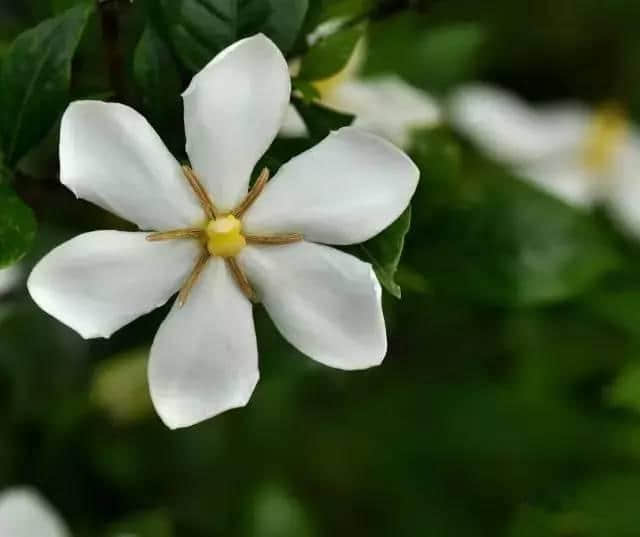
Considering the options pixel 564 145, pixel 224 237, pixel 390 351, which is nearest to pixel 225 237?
pixel 224 237

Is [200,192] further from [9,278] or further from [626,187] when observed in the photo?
[626,187]

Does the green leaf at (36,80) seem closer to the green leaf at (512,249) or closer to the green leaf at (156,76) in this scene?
the green leaf at (156,76)

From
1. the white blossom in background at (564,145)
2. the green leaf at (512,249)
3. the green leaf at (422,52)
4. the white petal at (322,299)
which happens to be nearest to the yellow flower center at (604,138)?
the white blossom in background at (564,145)

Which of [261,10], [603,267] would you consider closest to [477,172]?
[603,267]

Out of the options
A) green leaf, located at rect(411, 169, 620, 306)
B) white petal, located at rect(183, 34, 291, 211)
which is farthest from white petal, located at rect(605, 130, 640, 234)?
white petal, located at rect(183, 34, 291, 211)

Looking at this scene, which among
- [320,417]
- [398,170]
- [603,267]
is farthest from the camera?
[320,417]

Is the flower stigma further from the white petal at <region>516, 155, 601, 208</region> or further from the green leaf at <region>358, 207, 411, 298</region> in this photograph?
the white petal at <region>516, 155, 601, 208</region>

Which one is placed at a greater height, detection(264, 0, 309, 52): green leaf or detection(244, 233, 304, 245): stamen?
detection(264, 0, 309, 52): green leaf

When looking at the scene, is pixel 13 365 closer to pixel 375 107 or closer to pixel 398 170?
pixel 375 107
